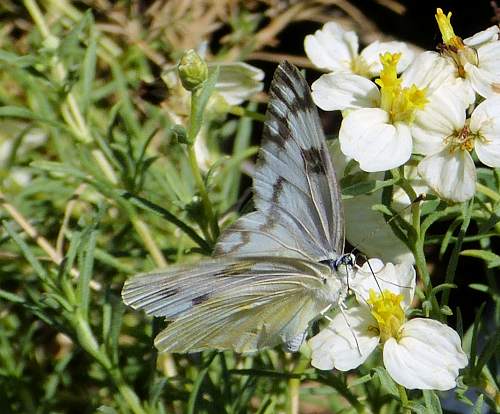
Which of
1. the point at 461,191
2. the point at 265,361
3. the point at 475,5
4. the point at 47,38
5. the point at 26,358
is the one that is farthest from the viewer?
the point at 475,5

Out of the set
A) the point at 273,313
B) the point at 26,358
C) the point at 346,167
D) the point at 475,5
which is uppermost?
the point at 346,167

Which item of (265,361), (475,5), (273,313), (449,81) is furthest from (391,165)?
(475,5)

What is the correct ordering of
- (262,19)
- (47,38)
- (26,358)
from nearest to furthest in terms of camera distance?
Result: (47,38) → (26,358) → (262,19)

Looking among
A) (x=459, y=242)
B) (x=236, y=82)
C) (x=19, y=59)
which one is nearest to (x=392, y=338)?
(x=459, y=242)

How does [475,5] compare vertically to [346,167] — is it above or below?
below

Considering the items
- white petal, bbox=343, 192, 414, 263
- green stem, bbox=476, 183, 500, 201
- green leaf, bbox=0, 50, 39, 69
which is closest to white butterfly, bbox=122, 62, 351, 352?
white petal, bbox=343, 192, 414, 263

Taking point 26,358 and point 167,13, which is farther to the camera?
point 167,13

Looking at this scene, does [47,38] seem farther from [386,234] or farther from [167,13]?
[386,234]
